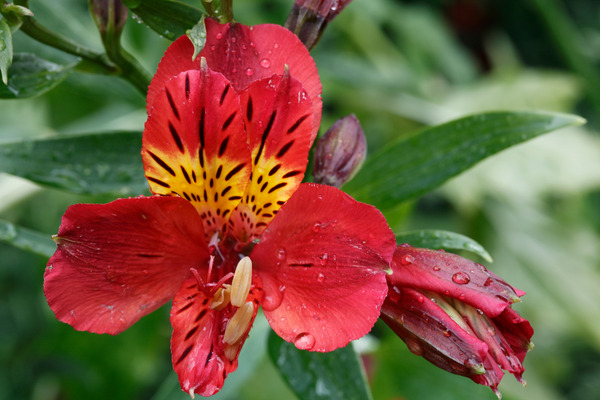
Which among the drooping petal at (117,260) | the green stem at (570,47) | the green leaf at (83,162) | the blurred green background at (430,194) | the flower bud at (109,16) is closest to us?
the drooping petal at (117,260)

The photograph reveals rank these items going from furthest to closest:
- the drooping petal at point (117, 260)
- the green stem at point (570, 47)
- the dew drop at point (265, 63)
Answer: the green stem at point (570, 47), the dew drop at point (265, 63), the drooping petal at point (117, 260)

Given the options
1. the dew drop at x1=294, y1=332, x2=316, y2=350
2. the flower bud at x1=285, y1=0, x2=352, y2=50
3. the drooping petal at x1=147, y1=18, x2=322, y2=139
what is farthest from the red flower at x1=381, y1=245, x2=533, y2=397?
the flower bud at x1=285, y1=0, x2=352, y2=50

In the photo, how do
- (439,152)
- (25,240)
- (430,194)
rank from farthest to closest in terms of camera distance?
(430,194)
(439,152)
(25,240)

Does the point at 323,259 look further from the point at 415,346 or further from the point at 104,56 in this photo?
the point at 104,56

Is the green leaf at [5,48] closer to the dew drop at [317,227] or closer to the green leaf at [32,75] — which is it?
the green leaf at [32,75]

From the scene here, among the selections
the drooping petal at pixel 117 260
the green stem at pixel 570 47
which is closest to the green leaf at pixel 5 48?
the drooping petal at pixel 117 260

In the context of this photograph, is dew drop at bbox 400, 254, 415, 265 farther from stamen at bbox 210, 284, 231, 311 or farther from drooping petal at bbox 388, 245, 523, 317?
stamen at bbox 210, 284, 231, 311

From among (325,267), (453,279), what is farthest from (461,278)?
(325,267)
